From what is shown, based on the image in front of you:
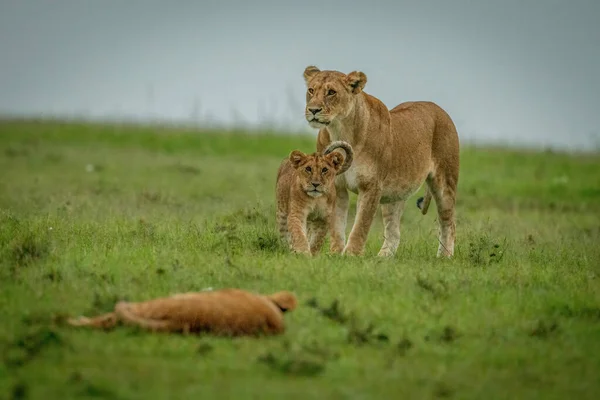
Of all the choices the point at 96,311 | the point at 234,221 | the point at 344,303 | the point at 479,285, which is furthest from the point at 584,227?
the point at 96,311

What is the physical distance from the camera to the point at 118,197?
15969mm

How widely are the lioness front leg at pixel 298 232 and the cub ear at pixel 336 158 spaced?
530 millimetres

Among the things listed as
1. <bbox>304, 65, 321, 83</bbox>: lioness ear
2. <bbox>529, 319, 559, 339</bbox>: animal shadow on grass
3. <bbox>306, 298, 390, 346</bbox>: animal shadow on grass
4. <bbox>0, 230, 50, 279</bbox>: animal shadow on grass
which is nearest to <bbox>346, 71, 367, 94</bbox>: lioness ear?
<bbox>304, 65, 321, 83</bbox>: lioness ear

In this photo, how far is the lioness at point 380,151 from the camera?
1080cm

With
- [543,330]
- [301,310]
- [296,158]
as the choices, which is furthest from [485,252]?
[301,310]

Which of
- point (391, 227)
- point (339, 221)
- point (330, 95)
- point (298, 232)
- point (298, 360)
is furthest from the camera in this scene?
point (391, 227)

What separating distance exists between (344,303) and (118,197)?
8395mm

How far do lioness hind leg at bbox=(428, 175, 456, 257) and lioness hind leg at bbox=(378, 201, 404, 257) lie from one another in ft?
1.30

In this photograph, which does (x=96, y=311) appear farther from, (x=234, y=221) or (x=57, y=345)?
(x=234, y=221)

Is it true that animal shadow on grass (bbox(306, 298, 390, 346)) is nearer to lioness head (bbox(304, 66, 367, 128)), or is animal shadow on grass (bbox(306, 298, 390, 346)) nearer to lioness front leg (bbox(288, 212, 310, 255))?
lioness front leg (bbox(288, 212, 310, 255))

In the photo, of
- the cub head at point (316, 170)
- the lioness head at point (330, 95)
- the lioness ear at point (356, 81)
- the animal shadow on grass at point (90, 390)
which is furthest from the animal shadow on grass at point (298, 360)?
the lioness ear at point (356, 81)

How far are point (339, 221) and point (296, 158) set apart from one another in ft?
2.83

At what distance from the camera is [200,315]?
693cm

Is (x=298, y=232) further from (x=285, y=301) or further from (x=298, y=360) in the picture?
(x=298, y=360)
